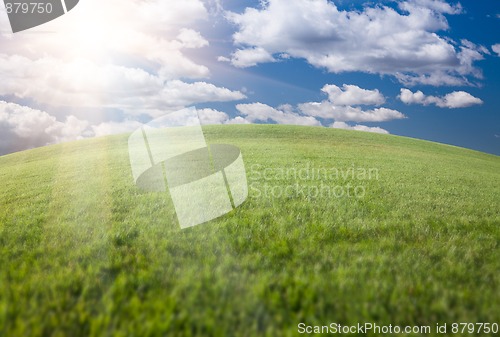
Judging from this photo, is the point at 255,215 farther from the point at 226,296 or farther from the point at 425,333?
the point at 425,333

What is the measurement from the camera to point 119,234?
6.39m

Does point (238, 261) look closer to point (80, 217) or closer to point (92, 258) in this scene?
point (92, 258)

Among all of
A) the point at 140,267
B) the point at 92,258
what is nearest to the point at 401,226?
the point at 140,267

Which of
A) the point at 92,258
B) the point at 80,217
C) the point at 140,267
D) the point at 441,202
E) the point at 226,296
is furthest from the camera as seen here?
the point at 441,202

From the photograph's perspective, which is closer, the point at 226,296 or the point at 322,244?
the point at 226,296

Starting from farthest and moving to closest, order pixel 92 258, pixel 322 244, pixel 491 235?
pixel 491 235 < pixel 322 244 < pixel 92 258

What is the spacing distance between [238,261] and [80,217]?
491 centimetres

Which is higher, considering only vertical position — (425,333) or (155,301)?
(155,301)

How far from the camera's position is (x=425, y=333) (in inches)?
145

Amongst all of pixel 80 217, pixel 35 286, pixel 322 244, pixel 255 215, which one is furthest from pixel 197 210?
pixel 35 286

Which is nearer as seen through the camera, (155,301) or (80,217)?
(155,301)

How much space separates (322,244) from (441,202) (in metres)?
7.18

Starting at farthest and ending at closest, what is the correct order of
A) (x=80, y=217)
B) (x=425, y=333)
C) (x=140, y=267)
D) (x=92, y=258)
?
(x=80, y=217) < (x=92, y=258) < (x=140, y=267) < (x=425, y=333)

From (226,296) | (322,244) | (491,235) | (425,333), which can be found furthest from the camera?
(491,235)
